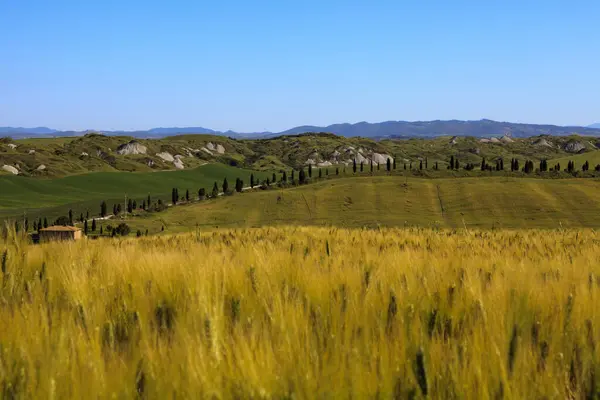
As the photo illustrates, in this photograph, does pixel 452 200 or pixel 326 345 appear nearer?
pixel 326 345

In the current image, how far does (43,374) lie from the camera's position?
8.25 feet

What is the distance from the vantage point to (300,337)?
9.96 ft

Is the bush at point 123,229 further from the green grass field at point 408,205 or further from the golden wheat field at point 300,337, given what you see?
the golden wheat field at point 300,337

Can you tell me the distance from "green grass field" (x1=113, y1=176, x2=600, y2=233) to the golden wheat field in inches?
3829

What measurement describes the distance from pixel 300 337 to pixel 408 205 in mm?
127985

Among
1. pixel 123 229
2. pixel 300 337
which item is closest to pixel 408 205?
pixel 123 229

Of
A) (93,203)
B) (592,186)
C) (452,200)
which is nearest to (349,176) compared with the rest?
(452,200)

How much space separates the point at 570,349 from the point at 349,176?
168 meters

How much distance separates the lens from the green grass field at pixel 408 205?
358 feet

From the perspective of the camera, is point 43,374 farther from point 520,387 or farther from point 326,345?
point 520,387

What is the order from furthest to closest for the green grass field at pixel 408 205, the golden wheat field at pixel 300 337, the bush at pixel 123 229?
the green grass field at pixel 408 205, the bush at pixel 123 229, the golden wheat field at pixel 300 337

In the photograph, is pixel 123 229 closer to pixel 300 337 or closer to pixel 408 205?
pixel 408 205

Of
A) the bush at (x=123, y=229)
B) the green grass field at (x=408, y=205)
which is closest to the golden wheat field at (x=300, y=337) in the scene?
the bush at (x=123, y=229)

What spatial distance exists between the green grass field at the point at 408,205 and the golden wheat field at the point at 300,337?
97254 millimetres
